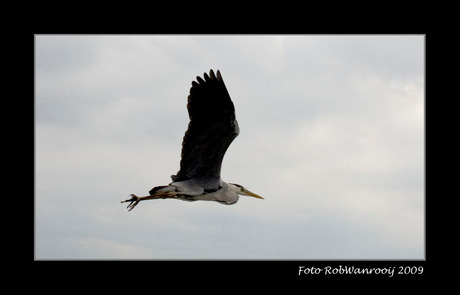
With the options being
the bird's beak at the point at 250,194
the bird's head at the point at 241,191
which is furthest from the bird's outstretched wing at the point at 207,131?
the bird's beak at the point at 250,194

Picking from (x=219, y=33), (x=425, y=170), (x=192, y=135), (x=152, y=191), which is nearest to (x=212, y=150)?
(x=192, y=135)

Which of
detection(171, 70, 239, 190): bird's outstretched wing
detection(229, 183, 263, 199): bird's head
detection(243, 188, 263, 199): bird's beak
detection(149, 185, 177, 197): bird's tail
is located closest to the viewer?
detection(171, 70, 239, 190): bird's outstretched wing

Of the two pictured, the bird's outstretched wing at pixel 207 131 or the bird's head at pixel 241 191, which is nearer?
the bird's outstretched wing at pixel 207 131

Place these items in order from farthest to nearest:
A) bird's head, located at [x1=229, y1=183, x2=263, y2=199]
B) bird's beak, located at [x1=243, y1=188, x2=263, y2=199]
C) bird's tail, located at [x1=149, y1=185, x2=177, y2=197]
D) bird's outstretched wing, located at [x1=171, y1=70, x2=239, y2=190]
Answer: bird's beak, located at [x1=243, y1=188, x2=263, y2=199], bird's head, located at [x1=229, y1=183, x2=263, y2=199], bird's tail, located at [x1=149, y1=185, x2=177, y2=197], bird's outstretched wing, located at [x1=171, y1=70, x2=239, y2=190]

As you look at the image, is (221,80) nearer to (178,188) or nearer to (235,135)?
(235,135)

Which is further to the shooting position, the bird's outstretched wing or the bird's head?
the bird's head

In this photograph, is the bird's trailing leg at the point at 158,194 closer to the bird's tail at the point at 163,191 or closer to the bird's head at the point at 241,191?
the bird's tail at the point at 163,191

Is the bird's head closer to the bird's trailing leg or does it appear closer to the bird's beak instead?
the bird's beak

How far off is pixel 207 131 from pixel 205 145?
1.11ft

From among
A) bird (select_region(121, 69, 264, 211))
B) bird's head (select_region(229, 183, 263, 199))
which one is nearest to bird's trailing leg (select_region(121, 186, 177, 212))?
bird (select_region(121, 69, 264, 211))

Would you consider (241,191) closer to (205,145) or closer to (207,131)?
(205,145)

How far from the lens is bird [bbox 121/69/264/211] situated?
12.4 meters

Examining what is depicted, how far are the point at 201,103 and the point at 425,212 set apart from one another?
580 centimetres

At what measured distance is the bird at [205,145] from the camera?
1241cm
